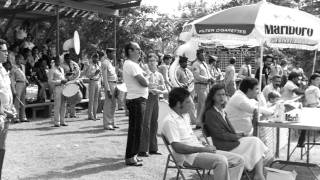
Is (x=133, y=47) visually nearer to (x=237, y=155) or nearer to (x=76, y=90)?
(x=237, y=155)

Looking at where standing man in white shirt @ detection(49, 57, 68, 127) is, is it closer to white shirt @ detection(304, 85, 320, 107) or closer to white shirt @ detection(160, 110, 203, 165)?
white shirt @ detection(304, 85, 320, 107)

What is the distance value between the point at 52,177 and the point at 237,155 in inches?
101

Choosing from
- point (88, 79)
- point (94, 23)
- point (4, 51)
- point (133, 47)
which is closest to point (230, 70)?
point (88, 79)

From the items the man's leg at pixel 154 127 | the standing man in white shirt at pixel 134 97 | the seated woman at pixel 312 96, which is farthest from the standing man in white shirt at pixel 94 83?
the seated woman at pixel 312 96

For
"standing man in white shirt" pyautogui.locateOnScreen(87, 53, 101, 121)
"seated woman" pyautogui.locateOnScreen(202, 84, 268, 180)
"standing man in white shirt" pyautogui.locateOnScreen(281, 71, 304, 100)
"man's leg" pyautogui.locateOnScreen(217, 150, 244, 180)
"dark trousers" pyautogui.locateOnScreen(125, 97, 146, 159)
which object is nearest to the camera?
"man's leg" pyautogui.locateOnScreen(217, 150, 244, 180)

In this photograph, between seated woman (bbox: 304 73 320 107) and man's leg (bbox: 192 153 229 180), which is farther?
seated woman (bbox: 304 73 320 107)

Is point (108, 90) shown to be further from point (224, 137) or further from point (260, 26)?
point (224, 137)

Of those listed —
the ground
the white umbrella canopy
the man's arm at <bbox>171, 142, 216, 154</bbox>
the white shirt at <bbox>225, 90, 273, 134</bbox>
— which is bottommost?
the ground

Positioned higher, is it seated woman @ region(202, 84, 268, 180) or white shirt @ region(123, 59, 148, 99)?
white shirt @ region(123, 59, 148, 99)

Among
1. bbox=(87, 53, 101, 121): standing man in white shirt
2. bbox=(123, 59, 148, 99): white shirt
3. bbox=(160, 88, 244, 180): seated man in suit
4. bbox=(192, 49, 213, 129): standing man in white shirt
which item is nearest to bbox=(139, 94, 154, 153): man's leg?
bbox=(123, 59, 148, 99): white shirt

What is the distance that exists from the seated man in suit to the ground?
50.1 inches

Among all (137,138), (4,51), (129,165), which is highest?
(4,51)

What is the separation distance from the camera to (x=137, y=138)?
6.86 meters

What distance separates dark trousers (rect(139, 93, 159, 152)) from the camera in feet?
24.5
